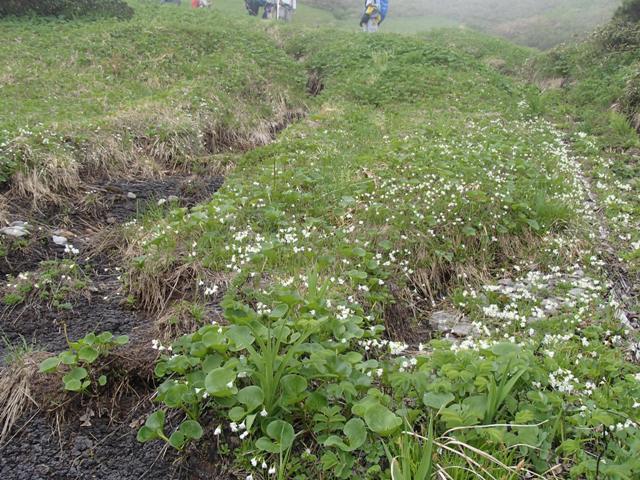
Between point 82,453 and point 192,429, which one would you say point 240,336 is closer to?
point 192,429

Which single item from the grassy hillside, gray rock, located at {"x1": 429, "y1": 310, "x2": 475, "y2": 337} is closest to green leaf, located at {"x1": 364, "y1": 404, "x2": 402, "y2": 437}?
the grassy hillside

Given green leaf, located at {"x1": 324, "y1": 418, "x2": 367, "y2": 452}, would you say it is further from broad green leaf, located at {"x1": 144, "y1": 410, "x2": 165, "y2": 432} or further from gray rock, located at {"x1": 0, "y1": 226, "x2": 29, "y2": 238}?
gray rock, located at {"x1": 0, "y1": 226, "x2": 29, "y2": 238}

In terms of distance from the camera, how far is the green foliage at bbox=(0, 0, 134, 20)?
14641mm

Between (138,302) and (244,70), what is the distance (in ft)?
31.3

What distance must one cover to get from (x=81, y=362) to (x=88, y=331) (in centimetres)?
88

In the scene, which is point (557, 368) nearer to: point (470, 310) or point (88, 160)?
point (470, 310)

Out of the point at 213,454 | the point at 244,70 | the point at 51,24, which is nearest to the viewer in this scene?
the point at 213,454

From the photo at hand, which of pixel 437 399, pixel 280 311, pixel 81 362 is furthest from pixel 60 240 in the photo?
pixel 437 399

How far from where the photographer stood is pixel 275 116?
39.5ft

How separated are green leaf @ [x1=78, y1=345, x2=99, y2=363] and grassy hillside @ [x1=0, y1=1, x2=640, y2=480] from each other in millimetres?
15

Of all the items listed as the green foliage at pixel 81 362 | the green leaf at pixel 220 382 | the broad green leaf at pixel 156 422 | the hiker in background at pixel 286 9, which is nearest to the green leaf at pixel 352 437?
the green leaf at pixel 220 382

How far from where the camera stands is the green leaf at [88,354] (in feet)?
11.8

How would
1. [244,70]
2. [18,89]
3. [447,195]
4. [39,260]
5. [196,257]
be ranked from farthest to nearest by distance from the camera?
[244,70]
[18,89]
[447,195]
[39,260]
[196,257]

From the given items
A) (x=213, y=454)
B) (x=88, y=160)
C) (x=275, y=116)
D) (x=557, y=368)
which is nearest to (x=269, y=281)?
(x=213, y=454)
